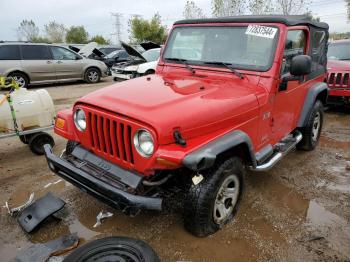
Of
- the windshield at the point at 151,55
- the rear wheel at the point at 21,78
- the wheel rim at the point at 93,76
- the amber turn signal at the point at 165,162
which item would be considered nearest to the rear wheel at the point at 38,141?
the amber turn signal at the point at 165,162

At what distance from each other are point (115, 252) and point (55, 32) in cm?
5930

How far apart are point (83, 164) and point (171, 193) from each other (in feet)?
3.04

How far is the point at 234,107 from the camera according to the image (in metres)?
3.00

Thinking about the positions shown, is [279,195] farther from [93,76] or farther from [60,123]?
[93,76]

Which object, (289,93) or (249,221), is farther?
(289,93)

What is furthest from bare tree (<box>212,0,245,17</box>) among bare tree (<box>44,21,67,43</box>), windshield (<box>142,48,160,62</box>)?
bare tree (<box>44,21,67,43</box>)

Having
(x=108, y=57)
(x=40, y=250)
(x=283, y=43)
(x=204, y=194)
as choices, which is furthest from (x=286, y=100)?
(x=108, y=57)

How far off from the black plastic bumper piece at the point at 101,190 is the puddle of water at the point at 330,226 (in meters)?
1.81

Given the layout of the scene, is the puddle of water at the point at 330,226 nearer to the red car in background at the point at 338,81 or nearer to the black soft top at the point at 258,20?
the black soft top at the point at 258,20

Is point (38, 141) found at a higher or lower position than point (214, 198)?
lower

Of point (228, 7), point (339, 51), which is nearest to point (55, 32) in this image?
point (228, 7)

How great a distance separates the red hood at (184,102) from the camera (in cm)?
258

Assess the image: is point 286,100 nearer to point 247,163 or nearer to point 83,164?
point 247,163

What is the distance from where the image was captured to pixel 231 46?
3.66 m
